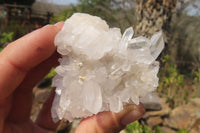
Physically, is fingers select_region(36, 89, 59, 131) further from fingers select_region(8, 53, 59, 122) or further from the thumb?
the thumb

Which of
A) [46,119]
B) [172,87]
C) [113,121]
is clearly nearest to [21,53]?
[113,121]

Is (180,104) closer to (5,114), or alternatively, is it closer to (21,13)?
(5,114)

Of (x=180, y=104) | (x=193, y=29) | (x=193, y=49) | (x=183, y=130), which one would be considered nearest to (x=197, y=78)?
(x=180, y=104)

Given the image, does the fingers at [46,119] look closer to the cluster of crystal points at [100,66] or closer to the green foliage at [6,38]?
the cluster of crystal points at [100,66]

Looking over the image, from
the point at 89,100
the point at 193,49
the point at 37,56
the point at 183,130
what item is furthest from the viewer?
the point at 193,49

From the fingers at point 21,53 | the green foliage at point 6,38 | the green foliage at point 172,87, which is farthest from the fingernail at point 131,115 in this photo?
the green foliage at point 6,38

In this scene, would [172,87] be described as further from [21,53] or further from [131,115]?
[21,53]
